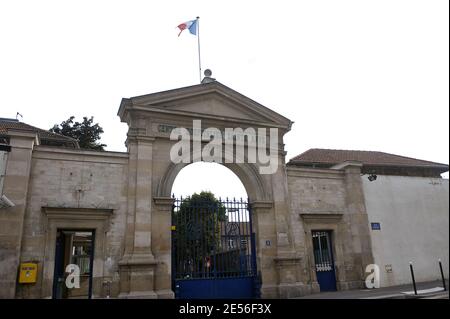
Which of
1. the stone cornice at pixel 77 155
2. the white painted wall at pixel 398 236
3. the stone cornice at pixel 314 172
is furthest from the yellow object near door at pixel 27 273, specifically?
the white painted wall at pixel 398 236

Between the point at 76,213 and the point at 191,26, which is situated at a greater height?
the point at 191,26

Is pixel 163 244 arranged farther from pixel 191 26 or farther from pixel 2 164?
pixel 191 26

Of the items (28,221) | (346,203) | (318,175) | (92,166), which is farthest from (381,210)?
(28,221)

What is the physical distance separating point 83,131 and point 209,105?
15.6m

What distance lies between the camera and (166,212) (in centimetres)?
1161

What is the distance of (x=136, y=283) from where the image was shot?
10492mm

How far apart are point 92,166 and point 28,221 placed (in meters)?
2.36

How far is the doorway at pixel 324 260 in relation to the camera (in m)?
13.4

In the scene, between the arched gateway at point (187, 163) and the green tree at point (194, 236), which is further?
the green tree at point (194, 236)

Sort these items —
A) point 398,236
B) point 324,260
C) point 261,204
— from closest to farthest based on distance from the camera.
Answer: point 261,204 < point 324,260 < point 398,236

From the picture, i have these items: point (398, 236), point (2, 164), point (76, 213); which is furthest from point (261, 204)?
point (2, 164)

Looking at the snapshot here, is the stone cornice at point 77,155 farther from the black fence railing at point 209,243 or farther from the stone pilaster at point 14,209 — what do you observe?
the black fence railing at point 209,243

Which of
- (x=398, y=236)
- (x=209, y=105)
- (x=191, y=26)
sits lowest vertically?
(x=398, y=236)
